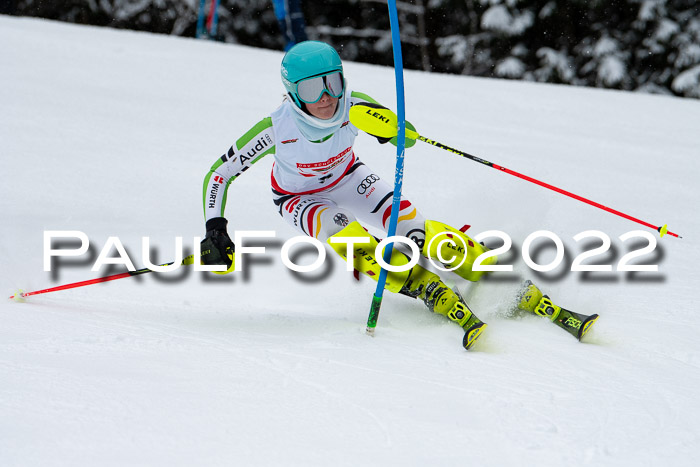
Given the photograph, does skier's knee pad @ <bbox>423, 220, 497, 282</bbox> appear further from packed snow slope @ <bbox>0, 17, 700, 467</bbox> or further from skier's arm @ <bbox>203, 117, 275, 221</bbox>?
skier's arm @ <bbox>203, 117, 275, 221</bbox>

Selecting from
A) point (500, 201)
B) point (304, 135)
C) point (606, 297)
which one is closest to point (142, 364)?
point (304, 135)

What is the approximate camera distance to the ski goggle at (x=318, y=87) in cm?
301

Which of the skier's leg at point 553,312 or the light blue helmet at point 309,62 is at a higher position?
the light blue helmet at point 309,62

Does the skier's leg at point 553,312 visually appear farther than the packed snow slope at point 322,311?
Yes

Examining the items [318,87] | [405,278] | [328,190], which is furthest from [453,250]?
[318,87]

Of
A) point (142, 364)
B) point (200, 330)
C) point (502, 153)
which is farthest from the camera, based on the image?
point (502, 153)

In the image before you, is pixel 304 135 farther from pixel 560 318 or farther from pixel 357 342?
pixel 560 318

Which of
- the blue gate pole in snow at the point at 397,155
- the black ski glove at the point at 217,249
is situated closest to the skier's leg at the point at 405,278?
the blue gate pole in snow at the point at 397,155

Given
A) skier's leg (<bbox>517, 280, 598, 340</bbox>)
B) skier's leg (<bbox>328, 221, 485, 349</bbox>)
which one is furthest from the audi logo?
skier's leg (<bbox>517, 280, 598, 340</bbox>)

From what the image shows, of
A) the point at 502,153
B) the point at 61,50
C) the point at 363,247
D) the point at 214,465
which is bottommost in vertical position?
the point at 214,465

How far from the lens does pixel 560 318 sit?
3.00 metres

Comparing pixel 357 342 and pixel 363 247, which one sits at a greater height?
pixel 363 247

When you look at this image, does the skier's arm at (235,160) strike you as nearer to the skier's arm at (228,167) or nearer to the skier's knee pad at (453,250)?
the skier's arm at (228,167)

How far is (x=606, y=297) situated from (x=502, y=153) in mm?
2863
